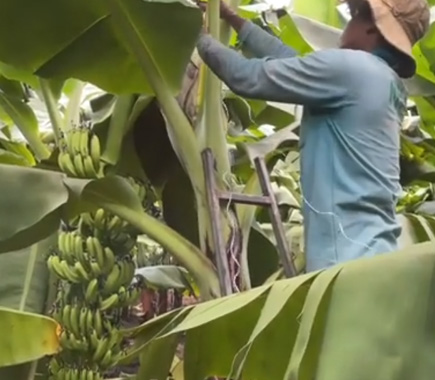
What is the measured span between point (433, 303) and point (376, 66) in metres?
0.52

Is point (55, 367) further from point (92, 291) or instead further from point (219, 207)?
point (219, 207)

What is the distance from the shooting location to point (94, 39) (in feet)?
3.93

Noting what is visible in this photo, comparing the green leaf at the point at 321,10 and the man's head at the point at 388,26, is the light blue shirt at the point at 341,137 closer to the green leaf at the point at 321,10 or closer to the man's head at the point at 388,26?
the man's head at the point at 388,26

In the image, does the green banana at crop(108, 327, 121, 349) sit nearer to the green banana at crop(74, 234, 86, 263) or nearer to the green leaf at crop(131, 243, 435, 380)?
the green banana at crop(74, 234, 86, 263)

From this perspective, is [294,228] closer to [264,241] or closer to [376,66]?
[264,241]

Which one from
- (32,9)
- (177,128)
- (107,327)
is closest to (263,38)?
(177,128)

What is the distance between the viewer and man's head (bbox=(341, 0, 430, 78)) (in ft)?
3.62

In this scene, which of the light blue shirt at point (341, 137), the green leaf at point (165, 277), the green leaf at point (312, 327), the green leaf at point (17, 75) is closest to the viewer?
the green leaf at point (312, 327)

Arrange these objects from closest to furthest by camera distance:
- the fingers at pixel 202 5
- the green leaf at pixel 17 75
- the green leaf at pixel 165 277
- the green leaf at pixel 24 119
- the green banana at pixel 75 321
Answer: the green banana at pixel 75 321 → the fingers at pixel 202 5 → the green leaf at pixel 17 75 → the green leaf at pixel 24 119 → the green leaf at pixel 165 277

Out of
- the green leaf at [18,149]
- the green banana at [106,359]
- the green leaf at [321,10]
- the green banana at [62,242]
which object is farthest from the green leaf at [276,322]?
the green leaf at [321,10]

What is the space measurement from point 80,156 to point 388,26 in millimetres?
468

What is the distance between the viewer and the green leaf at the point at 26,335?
36.7 inches

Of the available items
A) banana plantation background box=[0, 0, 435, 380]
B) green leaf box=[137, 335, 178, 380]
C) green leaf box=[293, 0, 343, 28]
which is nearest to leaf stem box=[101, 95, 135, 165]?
banana plantation background box=[0, 0, 435, 380]

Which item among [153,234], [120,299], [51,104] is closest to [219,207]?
[153,234]
